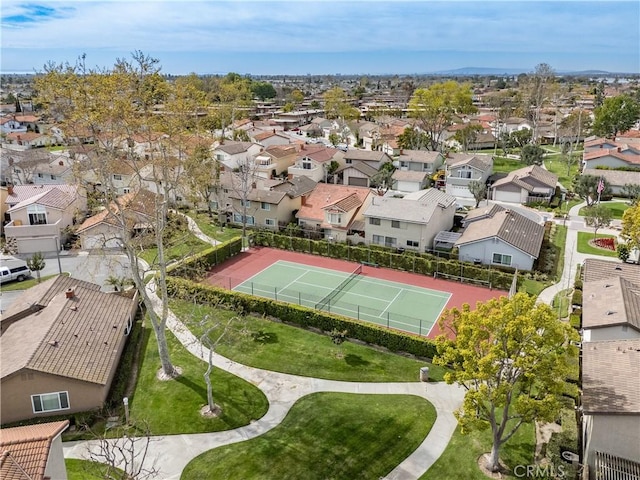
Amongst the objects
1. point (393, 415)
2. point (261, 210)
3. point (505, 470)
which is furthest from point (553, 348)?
point (261, 210)

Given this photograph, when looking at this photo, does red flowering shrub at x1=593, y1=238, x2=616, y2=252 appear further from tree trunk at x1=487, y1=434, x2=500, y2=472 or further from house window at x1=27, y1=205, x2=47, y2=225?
house window at x1=27, y1=205, x2=47, y2=225

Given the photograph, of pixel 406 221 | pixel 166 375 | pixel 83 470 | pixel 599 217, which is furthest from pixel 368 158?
pixel 83 470

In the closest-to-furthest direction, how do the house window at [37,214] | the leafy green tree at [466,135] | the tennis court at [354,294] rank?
the tennis court at [354,294], the house window at [37,214], the leafy green tree at [466,135]

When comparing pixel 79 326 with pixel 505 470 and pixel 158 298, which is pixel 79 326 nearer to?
pixel 158 298

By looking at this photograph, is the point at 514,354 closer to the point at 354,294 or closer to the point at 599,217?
the point at 354,294

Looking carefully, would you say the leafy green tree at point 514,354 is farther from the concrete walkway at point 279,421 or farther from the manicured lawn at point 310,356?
the manicured lawn at point 310,356

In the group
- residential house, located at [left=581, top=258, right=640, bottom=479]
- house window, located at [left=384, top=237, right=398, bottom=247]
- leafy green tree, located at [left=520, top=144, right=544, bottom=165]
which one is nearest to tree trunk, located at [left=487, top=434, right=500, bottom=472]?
residential house, located at [left=581, top=258, right=640, bottom=479]

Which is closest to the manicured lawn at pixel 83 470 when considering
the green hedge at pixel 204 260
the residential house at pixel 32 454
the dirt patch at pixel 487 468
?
the residential house at pixel 32 454
